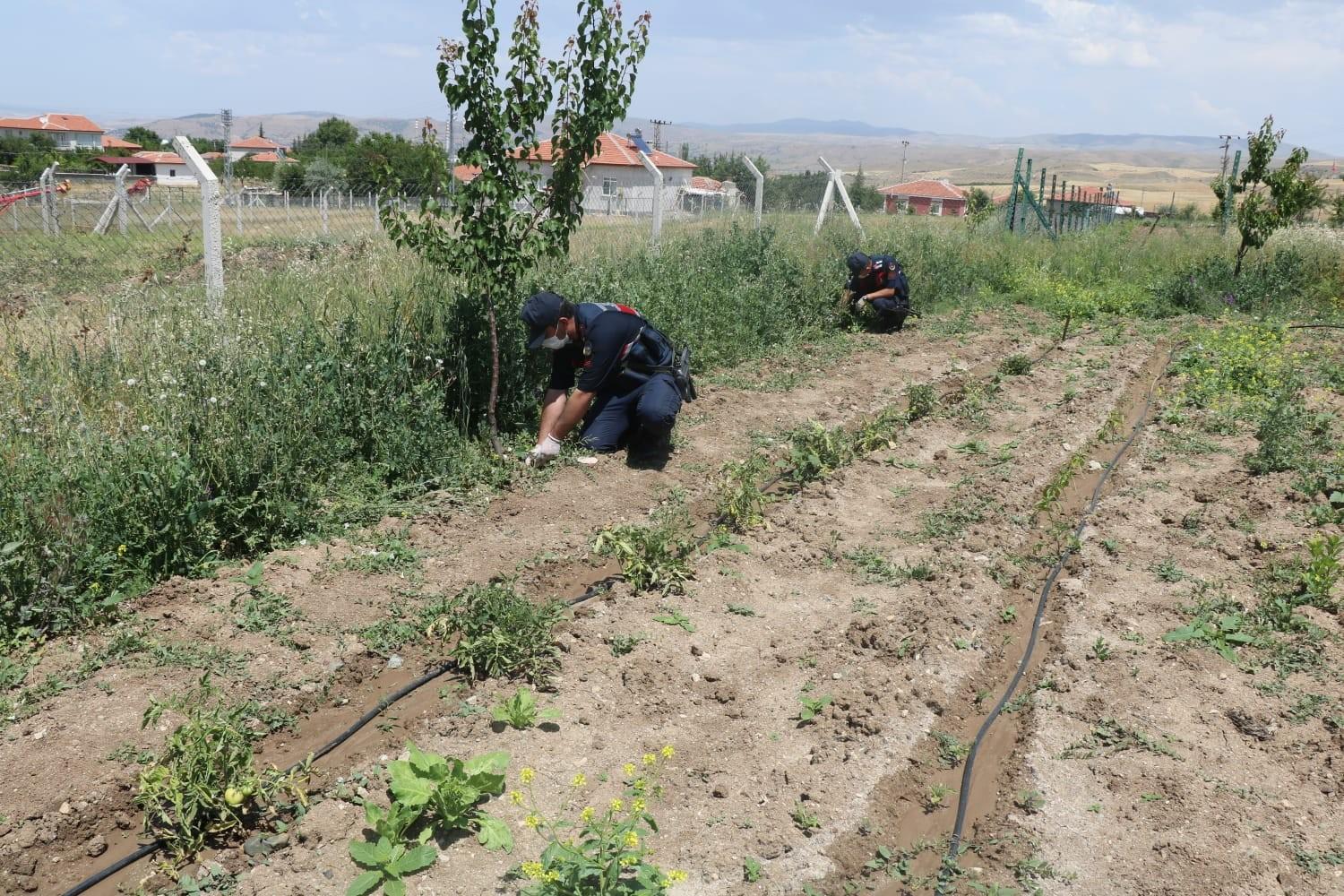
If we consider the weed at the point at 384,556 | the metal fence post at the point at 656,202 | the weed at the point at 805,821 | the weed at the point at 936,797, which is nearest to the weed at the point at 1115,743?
the weed at the point at 936,797

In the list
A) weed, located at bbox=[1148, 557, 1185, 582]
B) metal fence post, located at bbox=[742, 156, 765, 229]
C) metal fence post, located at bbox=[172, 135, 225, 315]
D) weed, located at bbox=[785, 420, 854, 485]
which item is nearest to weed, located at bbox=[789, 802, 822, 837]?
weed, located at bbox=[1148, 557, 1185, 582]

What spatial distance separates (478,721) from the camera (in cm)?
393

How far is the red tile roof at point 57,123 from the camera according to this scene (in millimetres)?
97000

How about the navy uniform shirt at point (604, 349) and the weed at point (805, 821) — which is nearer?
the weed at point (805, 821)

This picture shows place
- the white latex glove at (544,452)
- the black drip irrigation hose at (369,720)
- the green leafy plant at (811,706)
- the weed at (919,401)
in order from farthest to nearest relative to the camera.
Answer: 1. the weed at (919,401)
2. the white latex glove at (544,452)
3. the green leafy plant at (811,706)
4. the black drip irrigation hose at (369,720)

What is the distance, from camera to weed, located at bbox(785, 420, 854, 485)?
6.69 metres

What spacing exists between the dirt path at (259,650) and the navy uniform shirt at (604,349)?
24.0 inches

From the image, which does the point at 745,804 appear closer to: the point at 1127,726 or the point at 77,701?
the point at 1127,726

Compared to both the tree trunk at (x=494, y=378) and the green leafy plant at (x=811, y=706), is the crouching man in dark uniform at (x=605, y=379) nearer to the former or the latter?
the tree trunk at (x=494, y=378)

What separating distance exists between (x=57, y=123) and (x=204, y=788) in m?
117

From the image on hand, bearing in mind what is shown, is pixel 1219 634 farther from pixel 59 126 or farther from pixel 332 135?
pixel 59 126

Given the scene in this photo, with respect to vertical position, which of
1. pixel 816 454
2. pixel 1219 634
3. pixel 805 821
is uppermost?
pixel 816 454

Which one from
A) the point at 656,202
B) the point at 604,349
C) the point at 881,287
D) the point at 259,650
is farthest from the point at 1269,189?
the point at 259,650

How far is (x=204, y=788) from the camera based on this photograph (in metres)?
3.23
